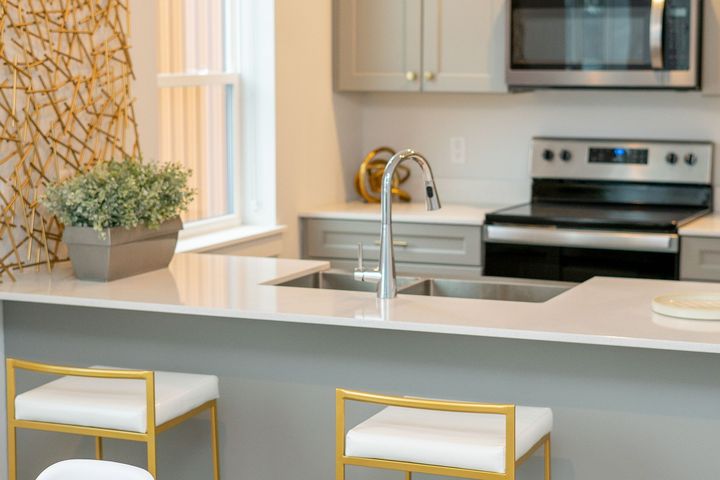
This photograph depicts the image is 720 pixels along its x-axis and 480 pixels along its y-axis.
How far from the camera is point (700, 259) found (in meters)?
4.04

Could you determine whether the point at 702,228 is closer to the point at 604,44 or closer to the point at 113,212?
the point at 604,44

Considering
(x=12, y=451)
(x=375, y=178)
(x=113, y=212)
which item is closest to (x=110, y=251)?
(x=113, y=212)

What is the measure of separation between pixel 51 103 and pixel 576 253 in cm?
201

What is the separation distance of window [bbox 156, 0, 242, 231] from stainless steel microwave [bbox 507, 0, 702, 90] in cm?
113

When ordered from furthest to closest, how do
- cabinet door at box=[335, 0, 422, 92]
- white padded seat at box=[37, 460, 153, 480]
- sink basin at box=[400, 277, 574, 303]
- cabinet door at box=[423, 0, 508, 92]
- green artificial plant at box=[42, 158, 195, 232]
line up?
cabinet door at box=[335, 0, 422, 92]
cabinet door at box=[423, 0, 508, 92]
sink basin at box=[400, 277, 574, 303]
green artificial plant at box=[42, 158, 195, 232]
white padded seat at box=[37, 460, 153, 480]

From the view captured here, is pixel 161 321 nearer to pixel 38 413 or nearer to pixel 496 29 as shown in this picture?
pixel 38 413

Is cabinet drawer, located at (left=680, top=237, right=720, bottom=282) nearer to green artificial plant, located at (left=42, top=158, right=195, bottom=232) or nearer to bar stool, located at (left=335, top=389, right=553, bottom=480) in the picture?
bar stool, located at (left=335, top=389, right=553, bottom=480)

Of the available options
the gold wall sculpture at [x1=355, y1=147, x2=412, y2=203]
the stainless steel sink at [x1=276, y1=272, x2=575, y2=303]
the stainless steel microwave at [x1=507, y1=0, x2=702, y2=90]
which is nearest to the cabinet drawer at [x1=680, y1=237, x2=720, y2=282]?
the stainless steel microwave at [x1=507, y1=0, x2=702, y2=90]

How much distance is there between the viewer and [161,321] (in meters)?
3.05

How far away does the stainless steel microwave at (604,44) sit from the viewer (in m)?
4.19

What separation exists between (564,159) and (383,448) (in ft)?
8.82

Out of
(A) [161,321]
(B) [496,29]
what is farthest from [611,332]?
(B) [496,29]

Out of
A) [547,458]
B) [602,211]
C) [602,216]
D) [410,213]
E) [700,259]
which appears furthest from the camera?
[410,213]

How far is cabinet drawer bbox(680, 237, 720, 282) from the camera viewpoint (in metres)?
4.02
